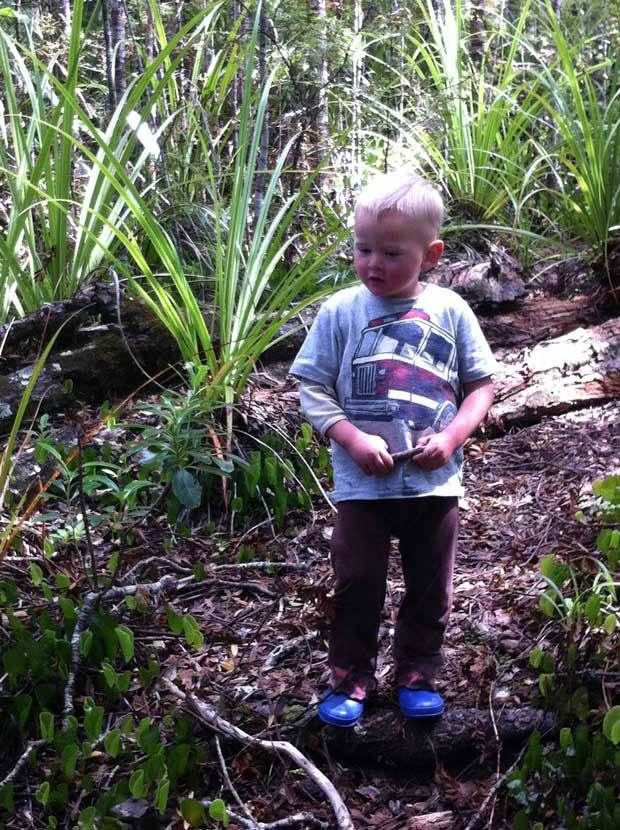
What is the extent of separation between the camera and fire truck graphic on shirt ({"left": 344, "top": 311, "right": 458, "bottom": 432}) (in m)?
1.83

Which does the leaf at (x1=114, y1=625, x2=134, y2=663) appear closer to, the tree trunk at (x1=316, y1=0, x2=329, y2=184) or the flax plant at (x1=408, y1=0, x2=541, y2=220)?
the tree trunk at (x1=316, y1=0, x2=329, y2=184)

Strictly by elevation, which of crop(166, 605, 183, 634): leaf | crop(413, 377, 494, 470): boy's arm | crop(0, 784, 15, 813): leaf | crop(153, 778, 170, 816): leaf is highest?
crop(413, 377, 494, 470): boy's arm

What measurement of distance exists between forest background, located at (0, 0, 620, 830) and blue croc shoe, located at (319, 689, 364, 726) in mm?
300

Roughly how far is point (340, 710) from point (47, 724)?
63 centimetres

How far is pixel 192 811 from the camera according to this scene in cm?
165

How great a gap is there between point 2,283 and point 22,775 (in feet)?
6.12

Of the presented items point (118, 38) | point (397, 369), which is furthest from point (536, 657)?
point (118, 38)

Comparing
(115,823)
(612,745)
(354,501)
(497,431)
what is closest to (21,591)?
(115,823)

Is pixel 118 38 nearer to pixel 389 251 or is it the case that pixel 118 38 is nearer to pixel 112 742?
pixel 389 251

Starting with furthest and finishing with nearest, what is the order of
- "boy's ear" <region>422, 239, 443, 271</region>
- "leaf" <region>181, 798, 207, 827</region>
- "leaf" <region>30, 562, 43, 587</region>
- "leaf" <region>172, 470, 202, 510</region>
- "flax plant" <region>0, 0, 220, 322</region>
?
"flax plant" <region>0, 0, 220, 322</region> → "leaf" <region>172, 470, 202, 510</region> → "leaf" <region>30, 562, 43, 587</region> → "boy's ear" <region>422, 239, 443, 271</region> → "leaf" <region>181, 798, 207, 827</region>

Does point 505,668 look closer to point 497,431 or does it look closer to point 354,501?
point 354,501

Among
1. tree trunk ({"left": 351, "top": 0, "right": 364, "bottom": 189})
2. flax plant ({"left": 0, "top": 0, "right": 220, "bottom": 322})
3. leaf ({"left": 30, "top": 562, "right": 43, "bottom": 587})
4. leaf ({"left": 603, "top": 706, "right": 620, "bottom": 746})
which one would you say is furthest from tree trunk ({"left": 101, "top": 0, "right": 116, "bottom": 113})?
leaf ({"left": 603, "top": 706, "right": 620, "bottom": 746})

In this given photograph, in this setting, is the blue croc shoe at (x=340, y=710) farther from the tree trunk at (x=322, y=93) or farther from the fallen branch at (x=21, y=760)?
the tree trunk at (x=322, y=93)

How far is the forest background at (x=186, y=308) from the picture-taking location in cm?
180
